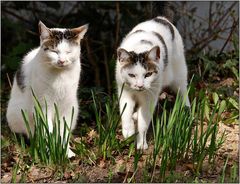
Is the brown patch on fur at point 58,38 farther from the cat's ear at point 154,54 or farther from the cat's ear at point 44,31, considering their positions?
the cat's ear at point 154,54

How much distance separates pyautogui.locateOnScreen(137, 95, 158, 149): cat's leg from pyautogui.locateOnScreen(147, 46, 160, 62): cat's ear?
1.21 ft

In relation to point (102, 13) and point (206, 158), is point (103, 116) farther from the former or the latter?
point (102, 13)

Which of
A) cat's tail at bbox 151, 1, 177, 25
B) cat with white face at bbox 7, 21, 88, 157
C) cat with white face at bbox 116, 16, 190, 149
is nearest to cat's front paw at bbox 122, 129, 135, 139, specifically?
cat with white face at bbox 116, 16, 190, 149

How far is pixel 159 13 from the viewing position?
5.46 m

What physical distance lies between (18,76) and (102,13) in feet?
7.64

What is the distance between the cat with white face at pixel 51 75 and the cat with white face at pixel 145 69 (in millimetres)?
410

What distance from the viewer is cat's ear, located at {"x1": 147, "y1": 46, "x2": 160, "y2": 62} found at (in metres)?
4.38

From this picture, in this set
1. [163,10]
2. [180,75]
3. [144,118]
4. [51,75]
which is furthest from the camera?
[163,10]

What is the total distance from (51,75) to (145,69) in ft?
2.44

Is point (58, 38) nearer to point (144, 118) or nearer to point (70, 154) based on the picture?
point (70, 154)

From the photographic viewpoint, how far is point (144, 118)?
462 cm

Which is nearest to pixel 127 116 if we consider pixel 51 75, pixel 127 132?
pixel 127 132

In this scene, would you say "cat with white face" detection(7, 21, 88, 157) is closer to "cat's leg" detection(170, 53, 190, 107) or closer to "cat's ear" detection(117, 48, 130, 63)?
"cat's ear" detection(117, 48, 130, 63)

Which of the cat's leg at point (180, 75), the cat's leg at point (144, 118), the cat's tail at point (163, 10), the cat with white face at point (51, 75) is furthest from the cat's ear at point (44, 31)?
the cat's tail at point (163, 10)
